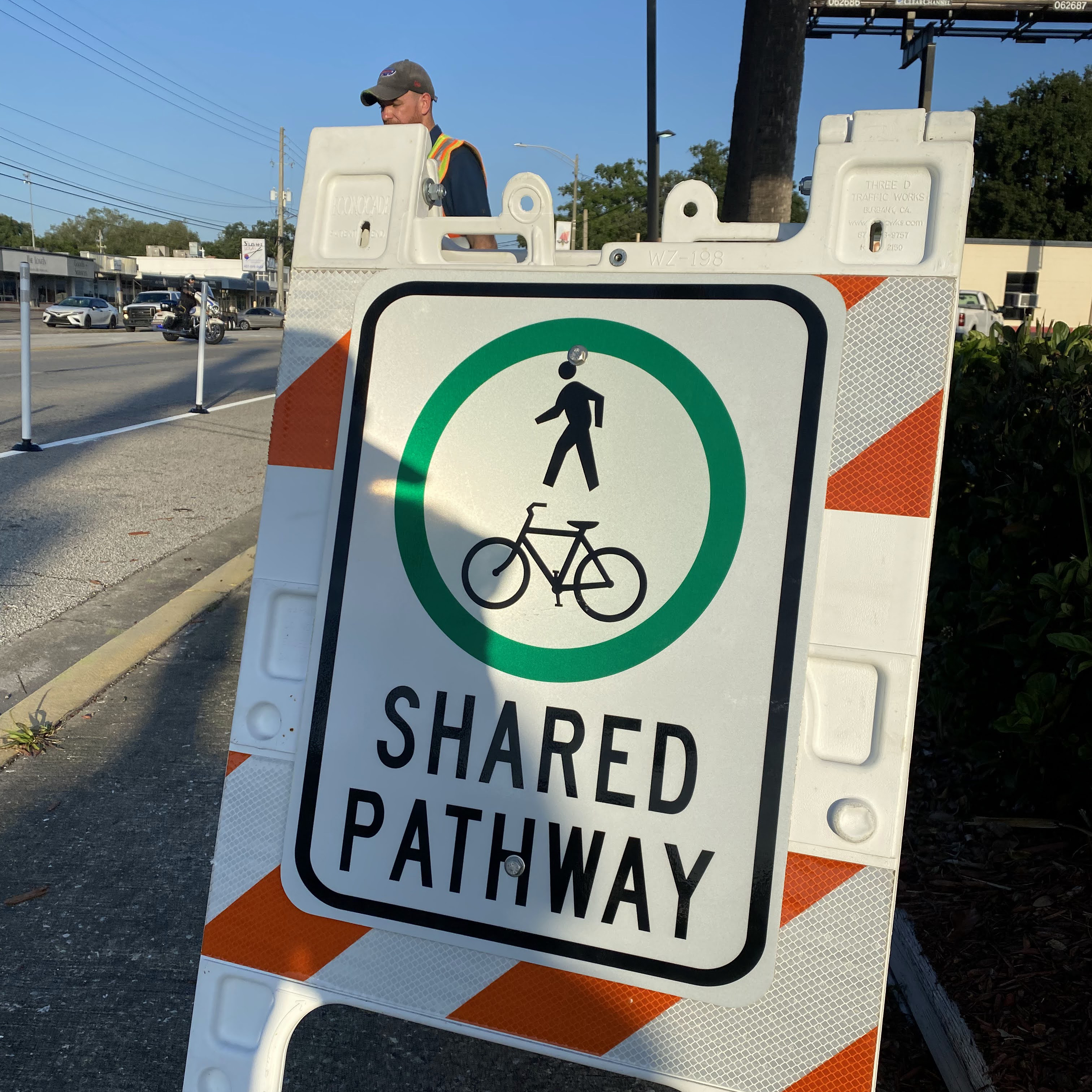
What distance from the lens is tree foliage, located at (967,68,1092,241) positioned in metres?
51.6

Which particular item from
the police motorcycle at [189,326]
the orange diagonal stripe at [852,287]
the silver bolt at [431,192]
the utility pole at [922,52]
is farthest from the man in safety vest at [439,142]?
the police motorcycle at [189,326]

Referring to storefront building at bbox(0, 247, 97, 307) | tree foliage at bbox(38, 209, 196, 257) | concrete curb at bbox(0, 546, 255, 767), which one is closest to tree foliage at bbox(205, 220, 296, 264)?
tree foliage at bbox(38, 209, 196, 257)

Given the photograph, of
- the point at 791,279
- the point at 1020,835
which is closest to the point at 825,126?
the point at 791,279

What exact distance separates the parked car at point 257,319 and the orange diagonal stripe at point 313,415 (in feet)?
164

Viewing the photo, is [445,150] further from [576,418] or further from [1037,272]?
[1037,272]

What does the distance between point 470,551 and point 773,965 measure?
2.57 ft

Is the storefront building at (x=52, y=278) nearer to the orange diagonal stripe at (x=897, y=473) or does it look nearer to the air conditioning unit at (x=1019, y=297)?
the air conditioning unit at (x=1019, y=297)

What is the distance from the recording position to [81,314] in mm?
44281

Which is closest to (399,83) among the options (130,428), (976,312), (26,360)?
(26,360)

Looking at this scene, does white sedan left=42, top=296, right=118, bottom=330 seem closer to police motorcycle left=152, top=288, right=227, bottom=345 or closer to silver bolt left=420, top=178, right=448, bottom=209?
police motorcycle left=152, top=288, right=227, bottom=345

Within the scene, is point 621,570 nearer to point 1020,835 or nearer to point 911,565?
point 911,565

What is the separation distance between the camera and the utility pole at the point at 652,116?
11.9 metres

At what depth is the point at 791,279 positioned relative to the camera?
154 centimetres

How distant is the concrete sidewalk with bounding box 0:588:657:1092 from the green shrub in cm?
137
